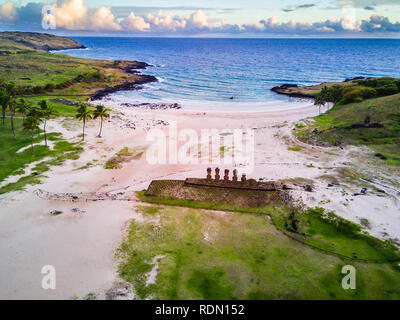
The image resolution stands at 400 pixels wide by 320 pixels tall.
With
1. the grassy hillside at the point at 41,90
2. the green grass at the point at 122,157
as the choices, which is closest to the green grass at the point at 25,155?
the grassy hillside at the point at 41,90

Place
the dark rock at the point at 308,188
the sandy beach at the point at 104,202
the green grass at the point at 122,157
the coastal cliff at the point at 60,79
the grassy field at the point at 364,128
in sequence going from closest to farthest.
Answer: the sandy beach at the point at 104,202
the dark rock at the point at 308,188
the green grass at the point at 122,157
the grassy field at the point at 364,128
the coastal cliff at the point at 60,79

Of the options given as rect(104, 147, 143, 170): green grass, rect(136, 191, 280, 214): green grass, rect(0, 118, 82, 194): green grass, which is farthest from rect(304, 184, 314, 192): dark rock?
rect(0, 118, 82, 194): green grass

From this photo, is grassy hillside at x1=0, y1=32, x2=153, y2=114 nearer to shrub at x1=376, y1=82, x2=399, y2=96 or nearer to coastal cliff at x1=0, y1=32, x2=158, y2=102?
coastal cliff at x1=0, y1=32, x2=158, y2=102

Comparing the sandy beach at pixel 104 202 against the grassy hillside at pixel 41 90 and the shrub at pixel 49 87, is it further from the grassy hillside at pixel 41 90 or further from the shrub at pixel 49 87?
the shrub at pixel 49 87

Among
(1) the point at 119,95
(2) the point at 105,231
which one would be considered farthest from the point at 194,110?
(2) the point at 105,231
